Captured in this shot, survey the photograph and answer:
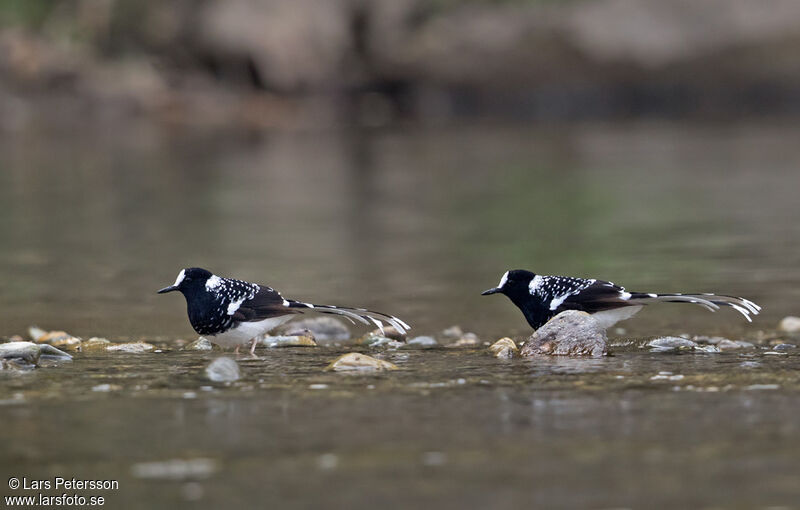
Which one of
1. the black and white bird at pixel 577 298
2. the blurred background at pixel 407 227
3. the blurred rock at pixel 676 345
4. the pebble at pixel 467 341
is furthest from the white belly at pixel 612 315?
the pebble at pixel 467 341

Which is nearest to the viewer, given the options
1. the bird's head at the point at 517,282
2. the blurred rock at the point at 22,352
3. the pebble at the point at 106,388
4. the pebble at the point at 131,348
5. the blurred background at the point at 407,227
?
the blurred background at the point at 407,227

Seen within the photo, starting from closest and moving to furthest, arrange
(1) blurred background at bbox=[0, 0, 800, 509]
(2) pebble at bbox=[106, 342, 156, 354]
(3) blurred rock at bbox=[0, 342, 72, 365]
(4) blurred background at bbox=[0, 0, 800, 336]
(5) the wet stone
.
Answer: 1. (1) blurred background at bbox=[0, 0, 800, 509]
2. (3) blurred rock at bbox=[0, 342, 72, 365]
3. (2) pebble at bbox=[106, 342, 156, 354]
4. (5) the wet stone
5. (4) blurred background at bbox=[0, 0, 800, 336]

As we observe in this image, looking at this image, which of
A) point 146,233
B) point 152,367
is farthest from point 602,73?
point 152,367

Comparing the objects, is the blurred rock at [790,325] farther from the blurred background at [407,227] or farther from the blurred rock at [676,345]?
the blurred rock at [676,345]

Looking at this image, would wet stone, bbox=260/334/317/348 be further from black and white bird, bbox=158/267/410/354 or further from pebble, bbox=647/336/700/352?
pebble, bbox=647/336/700/352

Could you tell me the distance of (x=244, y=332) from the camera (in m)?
7.61

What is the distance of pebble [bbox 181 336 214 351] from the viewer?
7922 mm

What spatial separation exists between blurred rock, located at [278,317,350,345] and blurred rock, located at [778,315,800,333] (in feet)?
9.29

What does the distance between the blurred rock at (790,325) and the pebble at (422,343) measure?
7.28ft

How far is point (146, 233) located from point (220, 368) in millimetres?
8199

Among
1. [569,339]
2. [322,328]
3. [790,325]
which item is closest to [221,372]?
[569,339]

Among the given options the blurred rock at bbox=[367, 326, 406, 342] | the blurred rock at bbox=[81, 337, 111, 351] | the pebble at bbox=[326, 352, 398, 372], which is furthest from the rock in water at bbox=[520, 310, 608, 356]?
the blurred rock at bbox=[81, 337, 111, 351]

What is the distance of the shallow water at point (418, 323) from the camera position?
4.60m

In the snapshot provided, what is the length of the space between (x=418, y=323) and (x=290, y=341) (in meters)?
1.12
